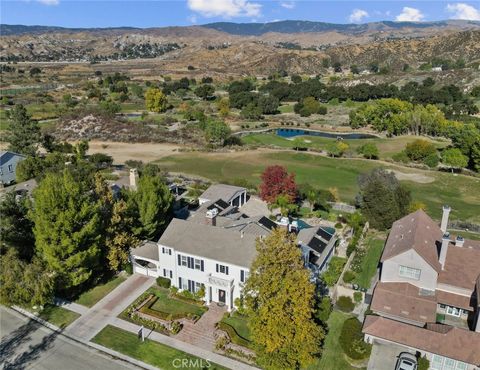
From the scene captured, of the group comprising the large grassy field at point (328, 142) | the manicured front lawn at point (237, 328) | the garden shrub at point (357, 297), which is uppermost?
the large grassy field at point (328, 142)

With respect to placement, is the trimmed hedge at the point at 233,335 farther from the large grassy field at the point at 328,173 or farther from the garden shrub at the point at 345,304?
the large grassy field at the point at 328,173

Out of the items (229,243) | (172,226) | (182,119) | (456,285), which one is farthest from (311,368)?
(182,119)

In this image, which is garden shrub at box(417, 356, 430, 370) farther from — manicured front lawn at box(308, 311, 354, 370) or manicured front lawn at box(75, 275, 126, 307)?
manicured front lawn at box(75, 275, 126, 307)

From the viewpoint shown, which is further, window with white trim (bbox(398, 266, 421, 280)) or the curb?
window with white trim (bbox(398, 266, 421, 280))

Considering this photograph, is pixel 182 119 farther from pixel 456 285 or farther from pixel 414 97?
pixel 456 285

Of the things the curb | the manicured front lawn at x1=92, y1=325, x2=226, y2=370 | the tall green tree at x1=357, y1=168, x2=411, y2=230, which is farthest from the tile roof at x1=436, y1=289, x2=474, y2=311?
the curb

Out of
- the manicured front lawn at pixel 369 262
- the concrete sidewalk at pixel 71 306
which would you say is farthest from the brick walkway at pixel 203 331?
the manicured front lawn at pixel 369 262
